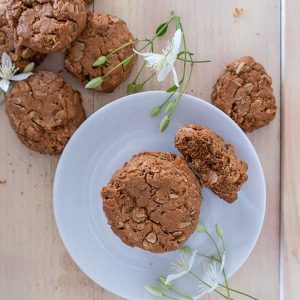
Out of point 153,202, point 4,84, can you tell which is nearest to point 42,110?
point 4,84

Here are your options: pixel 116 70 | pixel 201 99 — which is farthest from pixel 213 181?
pixel 116 70

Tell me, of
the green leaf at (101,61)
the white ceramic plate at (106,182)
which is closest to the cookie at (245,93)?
the white ceramic plate at (106,182)

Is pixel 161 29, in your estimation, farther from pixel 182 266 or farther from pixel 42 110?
pixel 182 266

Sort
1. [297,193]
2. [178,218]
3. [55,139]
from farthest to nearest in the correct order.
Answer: [297,193]
[55,139]
[178,218]

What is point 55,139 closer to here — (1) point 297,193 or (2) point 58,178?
(2) point 58,178

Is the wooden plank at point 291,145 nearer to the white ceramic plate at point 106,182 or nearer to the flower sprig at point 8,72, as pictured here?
the white ceramic plate at point 106,182

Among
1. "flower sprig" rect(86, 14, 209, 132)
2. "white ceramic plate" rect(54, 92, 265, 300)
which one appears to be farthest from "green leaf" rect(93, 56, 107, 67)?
"white ceramic plate" rect(54, 92, 265, 300)

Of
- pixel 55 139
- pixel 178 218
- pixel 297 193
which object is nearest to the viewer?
pixel 178 218
